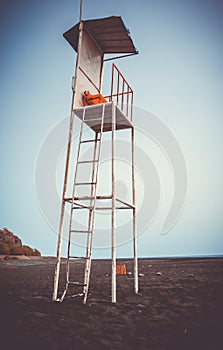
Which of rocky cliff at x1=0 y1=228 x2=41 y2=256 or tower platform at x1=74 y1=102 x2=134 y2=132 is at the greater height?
tower platform at x1=74 y1=102 x2=134 y2=132

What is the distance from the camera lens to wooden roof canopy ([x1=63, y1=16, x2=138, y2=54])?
7298 millimetres

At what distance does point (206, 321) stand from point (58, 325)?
250 cm

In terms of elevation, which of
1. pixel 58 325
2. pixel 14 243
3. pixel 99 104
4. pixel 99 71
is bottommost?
pixel 58 325

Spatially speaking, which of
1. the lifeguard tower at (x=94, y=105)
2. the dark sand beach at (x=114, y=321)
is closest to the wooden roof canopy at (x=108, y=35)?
the lifeguard tower at (x=94, y=105)

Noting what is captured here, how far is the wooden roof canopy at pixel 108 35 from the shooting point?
7298mm

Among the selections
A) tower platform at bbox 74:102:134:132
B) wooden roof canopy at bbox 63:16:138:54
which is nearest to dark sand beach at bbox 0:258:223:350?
tower platform at bbox 74:102:134:132

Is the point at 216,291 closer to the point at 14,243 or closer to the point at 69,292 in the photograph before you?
the point at 69,292

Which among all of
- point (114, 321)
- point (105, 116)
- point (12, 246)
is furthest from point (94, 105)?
point (12, 246)

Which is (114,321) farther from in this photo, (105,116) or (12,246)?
(12,246)

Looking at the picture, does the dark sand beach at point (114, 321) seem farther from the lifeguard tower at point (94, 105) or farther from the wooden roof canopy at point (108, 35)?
the wooden roof canopy at point (108, 35)

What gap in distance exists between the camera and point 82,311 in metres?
5.17

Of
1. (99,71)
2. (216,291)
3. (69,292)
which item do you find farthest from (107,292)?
(99,71)

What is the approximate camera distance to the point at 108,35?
7859mm

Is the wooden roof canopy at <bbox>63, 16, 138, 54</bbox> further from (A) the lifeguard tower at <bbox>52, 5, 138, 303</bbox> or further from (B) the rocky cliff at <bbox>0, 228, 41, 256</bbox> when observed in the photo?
(B) the rocky cliff at <bbox>0, 228, 41, 256</bbox>
